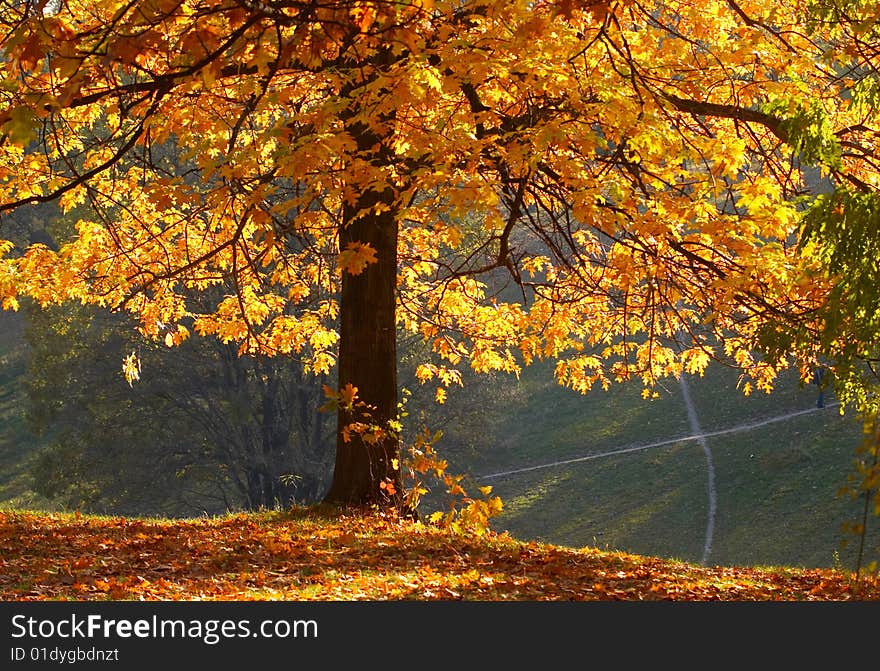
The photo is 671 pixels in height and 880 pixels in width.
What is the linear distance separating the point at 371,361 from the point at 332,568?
128 inches

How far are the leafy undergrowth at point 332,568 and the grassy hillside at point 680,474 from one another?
1296 cm

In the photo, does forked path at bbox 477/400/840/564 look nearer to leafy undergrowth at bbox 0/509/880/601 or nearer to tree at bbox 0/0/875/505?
tree at bbox 0/0/875/505

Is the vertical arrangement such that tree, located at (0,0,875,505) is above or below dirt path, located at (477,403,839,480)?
above

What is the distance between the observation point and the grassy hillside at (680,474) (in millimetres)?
22109

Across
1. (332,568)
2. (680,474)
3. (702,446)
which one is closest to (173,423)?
(680,474)

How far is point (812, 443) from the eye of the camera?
25.2 meters

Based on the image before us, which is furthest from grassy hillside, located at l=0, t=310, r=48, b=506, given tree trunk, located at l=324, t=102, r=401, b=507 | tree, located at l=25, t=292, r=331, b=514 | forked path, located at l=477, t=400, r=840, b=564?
tree trunk, located at l=324, t=102, r=401, b=507

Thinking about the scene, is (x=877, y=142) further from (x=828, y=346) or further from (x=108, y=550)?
(x=108, y=550)

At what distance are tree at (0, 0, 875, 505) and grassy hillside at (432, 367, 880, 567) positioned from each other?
1198cm

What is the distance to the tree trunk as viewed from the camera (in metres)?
10.1

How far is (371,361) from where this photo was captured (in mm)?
10102

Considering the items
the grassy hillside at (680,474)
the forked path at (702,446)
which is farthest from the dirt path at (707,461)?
the grassy hillside at (680,474)

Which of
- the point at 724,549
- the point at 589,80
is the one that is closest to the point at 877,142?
the point at 589,80

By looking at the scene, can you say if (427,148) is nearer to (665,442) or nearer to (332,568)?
(332,568)
